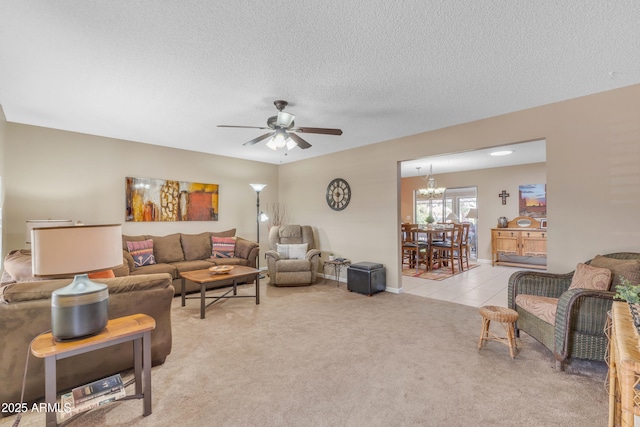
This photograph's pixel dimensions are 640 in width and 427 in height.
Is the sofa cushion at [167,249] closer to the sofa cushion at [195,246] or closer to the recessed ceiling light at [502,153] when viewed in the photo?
the sofa cushion at [195,246]

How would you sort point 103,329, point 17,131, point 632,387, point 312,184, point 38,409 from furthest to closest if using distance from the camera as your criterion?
1. point 312,184
2. point 17,131
3. point 38,409
4. point 103,329
5. point 632,387

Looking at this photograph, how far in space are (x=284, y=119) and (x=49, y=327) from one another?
2.50 m

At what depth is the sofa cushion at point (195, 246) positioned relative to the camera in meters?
5.01

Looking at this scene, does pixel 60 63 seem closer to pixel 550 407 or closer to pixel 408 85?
pixel 408 85

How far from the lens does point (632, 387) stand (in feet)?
3.39

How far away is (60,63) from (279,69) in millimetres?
1783

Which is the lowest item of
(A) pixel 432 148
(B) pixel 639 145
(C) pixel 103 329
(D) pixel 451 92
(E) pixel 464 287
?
(E) pixel 464 287

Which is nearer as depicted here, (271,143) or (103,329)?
(103,329)

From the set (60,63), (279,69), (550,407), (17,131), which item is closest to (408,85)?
(279,69)

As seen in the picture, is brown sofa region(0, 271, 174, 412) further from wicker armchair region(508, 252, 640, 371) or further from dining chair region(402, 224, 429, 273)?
dining chair region(402, 224, 429, 273)

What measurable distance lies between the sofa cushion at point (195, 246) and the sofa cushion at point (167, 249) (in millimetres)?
85

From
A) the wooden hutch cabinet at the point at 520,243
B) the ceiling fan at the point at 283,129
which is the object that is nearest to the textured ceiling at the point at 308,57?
→ the ceiling fan at the point at 283,129

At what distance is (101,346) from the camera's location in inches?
64.5

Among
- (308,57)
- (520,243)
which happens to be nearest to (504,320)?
(308,57)
